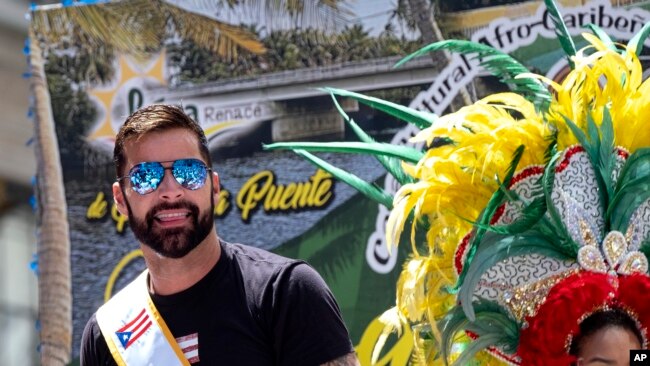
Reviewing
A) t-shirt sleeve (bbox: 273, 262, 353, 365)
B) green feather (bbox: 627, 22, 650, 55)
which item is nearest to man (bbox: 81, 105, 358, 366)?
t-shirt sleeve (bbox: 273, 262, 353, 365)

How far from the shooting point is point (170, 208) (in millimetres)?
2793

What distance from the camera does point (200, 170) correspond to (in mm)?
2820

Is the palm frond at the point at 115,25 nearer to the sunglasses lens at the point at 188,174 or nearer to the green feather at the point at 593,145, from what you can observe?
the sunglasses lens at the point at 188,174

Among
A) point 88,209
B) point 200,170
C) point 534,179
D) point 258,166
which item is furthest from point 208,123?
point 534,179

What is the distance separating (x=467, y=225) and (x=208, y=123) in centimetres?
222

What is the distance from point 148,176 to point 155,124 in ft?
0.43

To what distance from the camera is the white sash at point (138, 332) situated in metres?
2.82

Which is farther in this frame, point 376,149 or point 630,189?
point 376,149

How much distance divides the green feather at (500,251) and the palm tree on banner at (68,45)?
2273 millimetres

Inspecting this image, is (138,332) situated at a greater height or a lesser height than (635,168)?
lesser

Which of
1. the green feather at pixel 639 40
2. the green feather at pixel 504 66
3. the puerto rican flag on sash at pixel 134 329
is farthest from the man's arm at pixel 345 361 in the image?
the green feather at pixel 639 40

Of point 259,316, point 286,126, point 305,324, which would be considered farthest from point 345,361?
point 286,126

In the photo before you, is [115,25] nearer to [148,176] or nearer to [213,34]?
[213,34]

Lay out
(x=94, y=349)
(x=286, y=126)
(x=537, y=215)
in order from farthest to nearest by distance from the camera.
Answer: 1. (x=286, y=126)
2. (x=94, y=349)
3. (x=537, y=215)
